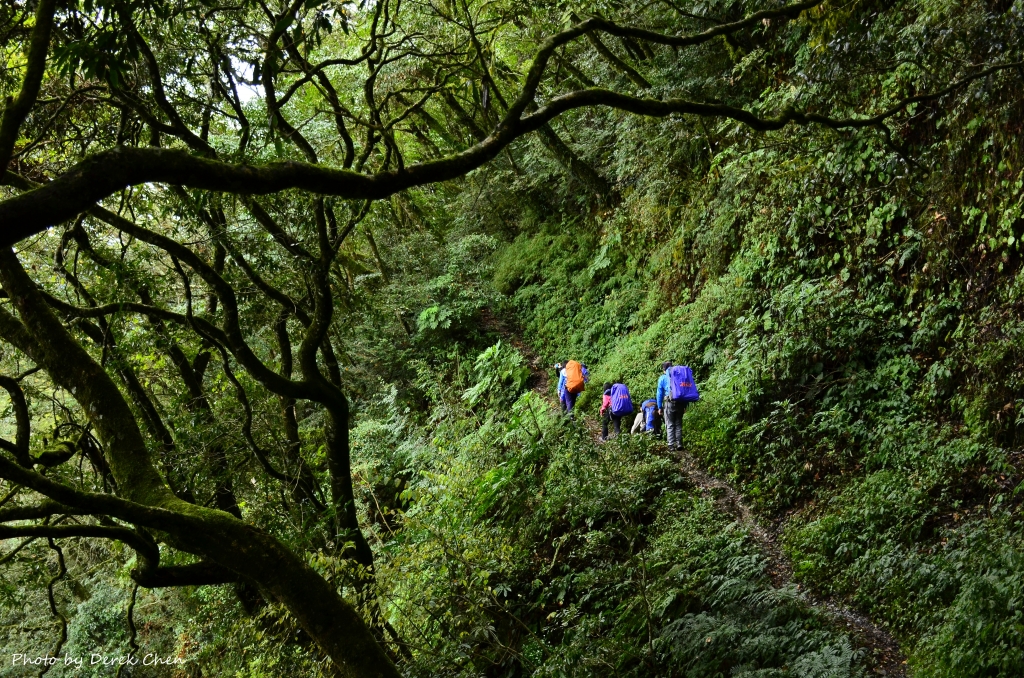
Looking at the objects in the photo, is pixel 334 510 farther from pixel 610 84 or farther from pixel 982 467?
pixel 610 84

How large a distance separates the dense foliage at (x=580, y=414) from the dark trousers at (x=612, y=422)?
1.06 metres

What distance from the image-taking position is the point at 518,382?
16.2 metres

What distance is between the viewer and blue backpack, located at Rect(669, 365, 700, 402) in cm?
1047

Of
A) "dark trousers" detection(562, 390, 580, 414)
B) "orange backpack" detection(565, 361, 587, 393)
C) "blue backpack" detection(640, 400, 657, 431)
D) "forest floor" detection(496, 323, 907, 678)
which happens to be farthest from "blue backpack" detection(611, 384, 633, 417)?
"dark trousers" detection(562, 390, 580, 414)

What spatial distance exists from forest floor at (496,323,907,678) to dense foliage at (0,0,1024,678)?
100 mm

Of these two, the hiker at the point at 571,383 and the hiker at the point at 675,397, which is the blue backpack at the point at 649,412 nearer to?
the hiker at the point at 675,397

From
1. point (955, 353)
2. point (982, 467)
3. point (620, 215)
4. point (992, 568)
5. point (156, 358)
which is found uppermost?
point (620, 215)

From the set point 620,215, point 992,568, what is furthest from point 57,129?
point 620,215

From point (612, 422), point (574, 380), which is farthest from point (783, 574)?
point (574, 380)

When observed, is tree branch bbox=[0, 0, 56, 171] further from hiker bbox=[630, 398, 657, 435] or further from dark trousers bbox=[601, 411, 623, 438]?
dark trousers bbox=[601, 411, 623, 438]

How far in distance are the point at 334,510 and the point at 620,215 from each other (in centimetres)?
1247

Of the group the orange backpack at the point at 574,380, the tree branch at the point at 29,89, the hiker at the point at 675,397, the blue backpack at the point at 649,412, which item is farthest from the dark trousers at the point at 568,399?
the tree branch at the point at 29,89

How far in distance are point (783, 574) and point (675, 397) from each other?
148 inches

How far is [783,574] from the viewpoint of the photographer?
7105mm
